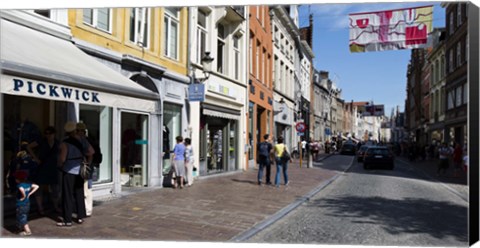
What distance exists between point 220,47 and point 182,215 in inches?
394

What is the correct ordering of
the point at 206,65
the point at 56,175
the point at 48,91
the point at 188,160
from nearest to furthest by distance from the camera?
the point at 48,91 → the point at 56,175 → the point at 188,160 → the point at 206,65

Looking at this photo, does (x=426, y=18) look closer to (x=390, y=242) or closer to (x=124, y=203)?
(x=390, y=242)

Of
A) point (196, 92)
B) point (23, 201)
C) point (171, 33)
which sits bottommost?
point (23, 201)

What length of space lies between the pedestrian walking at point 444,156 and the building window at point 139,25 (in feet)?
23.4

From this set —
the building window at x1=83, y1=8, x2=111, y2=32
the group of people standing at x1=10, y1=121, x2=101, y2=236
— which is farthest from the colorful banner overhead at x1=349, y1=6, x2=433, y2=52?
the group of people standing at x1=10, y1=121, x2=101, y2=236

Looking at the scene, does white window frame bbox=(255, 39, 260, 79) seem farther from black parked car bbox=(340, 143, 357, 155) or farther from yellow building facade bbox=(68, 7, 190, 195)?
black parked car bbox=(340, 143, 357, 155)

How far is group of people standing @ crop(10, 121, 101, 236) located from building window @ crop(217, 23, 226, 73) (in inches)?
371

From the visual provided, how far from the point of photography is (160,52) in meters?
12.2

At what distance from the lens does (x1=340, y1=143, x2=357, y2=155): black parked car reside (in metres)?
27.4

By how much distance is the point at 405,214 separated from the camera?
8.22 meters

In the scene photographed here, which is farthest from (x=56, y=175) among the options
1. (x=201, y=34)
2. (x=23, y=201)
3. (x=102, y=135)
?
(x=201, y=34)

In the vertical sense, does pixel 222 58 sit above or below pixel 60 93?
above

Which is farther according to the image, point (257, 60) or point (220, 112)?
point (257, 60)

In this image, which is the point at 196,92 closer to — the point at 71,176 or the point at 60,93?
the point at 71,176
